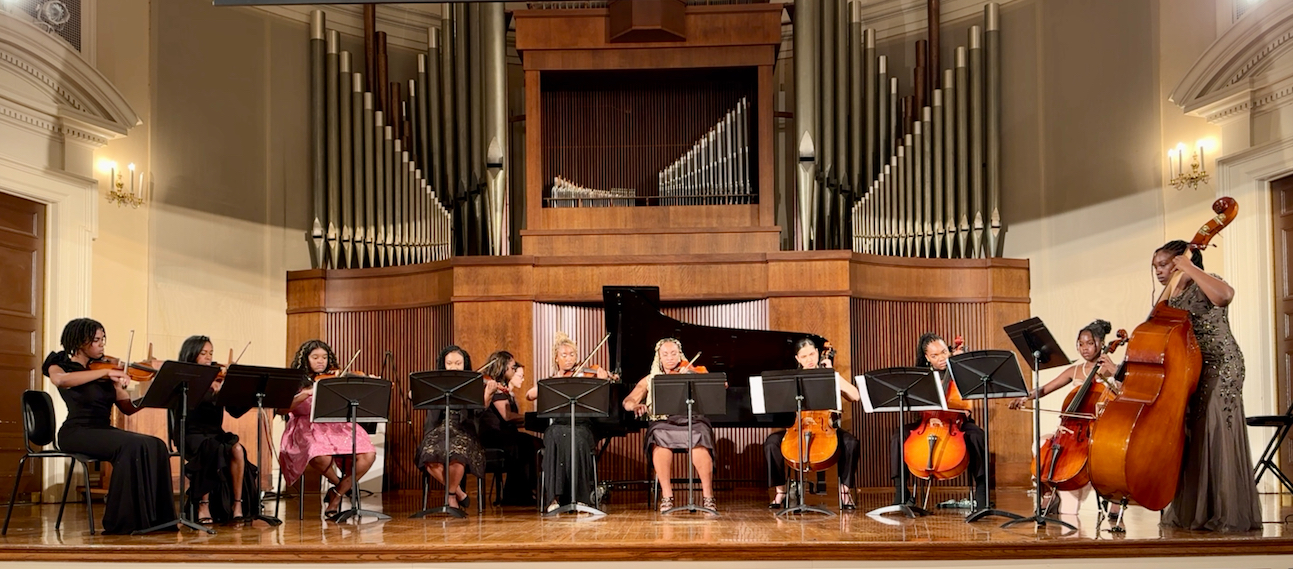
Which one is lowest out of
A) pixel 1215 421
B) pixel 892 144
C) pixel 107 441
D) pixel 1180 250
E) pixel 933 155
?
pixel 107 441

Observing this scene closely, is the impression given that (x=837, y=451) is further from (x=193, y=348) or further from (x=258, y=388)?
(x=193, y=348)

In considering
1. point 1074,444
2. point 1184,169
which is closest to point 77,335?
point 1074,444

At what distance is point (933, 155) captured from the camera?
9945 millimetres

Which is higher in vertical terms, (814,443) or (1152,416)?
(1152,416)

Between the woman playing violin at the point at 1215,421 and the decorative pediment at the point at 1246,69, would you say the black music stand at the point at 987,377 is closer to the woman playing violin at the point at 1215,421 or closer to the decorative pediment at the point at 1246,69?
the woman playing violin at the point at 1215,421

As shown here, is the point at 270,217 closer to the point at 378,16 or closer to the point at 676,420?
the point at 378,16

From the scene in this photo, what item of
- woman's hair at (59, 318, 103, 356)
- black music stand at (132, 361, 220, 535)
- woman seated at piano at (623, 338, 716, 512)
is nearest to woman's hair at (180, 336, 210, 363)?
black music stand at (132, 361, 220, 535)

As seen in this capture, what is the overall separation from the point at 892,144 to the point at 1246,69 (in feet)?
9.17

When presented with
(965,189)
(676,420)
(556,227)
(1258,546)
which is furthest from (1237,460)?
(556,227)

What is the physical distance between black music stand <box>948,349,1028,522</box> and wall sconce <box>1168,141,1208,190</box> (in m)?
3.12

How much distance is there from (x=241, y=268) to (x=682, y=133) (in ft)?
12.6

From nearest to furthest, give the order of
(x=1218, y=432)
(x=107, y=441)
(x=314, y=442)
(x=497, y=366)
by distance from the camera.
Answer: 1. (x=1218, y=432)
2. (x=107, y=441)
3. (x=314, y=442)
4. (x=497, y=366)

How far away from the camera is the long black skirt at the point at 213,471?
22.3 feet

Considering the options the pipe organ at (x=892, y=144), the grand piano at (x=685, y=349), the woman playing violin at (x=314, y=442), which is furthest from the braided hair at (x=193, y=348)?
the pipe organ at (x=892, y=144)
